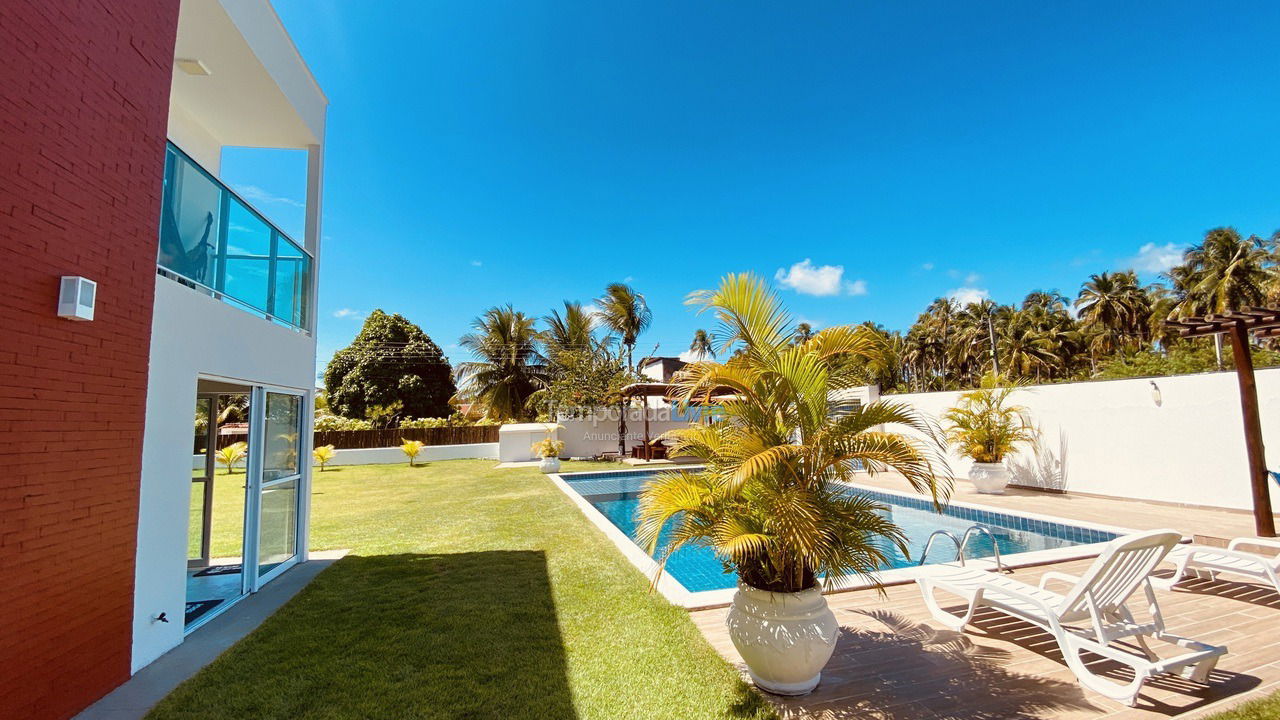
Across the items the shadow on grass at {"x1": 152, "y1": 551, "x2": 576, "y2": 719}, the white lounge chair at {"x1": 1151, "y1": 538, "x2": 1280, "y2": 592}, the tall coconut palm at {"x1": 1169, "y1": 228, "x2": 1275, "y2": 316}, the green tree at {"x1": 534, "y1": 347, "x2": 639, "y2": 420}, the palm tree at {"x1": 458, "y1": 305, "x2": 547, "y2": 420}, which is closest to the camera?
the shadow on grass at {"x1": 152, "y1": 551, "x2": 576, "y2": 719}

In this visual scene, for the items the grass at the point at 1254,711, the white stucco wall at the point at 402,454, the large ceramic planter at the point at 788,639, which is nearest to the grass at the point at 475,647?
the large ceramic planter at the point at 788,639

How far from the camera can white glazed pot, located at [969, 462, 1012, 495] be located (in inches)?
408

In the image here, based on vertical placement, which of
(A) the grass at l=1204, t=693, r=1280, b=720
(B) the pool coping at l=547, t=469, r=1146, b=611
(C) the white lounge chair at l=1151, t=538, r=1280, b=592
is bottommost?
(B) the pool coping at l=547, t=469, r=1146, b=611

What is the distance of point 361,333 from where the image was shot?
29688 millimetres

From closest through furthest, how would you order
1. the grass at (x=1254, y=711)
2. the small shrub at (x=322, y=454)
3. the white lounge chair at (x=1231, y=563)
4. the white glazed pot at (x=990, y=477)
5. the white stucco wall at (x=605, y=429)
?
the grass at (x=1254, y=711) → the white lounge chair at (x=1231, y=563) → the white glazed pot at (x=990, y=477) → the small shrub at (x=322, y=454) → the white stucco wall at (x=605, y=429)

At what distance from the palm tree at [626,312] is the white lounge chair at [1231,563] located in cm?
1744

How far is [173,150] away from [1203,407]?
14420 mm

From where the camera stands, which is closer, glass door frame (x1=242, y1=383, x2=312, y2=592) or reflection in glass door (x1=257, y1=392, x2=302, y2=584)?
glass door frame (x1=242, y1=383, x2=312, y2=592)

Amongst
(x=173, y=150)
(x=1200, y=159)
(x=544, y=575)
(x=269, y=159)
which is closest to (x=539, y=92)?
(x=269, y=159)

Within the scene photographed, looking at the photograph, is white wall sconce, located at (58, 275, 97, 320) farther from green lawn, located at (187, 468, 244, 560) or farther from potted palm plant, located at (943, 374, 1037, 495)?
potted palm plant, located at (943, 374, 1037, 495)

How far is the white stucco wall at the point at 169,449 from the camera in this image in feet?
11.4

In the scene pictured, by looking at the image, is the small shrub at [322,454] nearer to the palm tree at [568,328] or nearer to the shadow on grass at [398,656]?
the palm tree at [568,328]

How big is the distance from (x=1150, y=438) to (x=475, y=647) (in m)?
12.0

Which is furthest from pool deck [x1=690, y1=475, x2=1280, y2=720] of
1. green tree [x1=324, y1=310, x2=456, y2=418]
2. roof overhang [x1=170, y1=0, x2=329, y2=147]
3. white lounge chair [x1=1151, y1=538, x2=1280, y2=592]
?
green tree [x1=324, y1=310, x2=456, y2=418]
